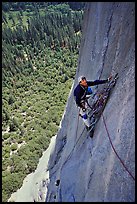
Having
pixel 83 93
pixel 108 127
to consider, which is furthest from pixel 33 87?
pixel 108 127

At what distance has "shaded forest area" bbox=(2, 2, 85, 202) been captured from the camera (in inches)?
1407

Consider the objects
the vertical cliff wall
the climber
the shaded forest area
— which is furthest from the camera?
the shaded forest area

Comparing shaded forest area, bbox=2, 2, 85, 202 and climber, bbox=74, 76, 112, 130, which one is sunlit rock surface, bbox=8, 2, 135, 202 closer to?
climber, bbox=74, 76, 112, 130

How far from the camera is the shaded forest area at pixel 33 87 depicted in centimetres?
3574

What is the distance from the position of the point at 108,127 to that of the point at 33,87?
4723cm

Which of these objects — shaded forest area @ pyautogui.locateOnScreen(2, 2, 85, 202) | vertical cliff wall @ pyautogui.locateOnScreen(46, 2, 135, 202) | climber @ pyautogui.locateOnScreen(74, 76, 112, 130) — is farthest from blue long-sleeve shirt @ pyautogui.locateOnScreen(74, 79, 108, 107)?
shaded forest area @ pyautogui.locateOnScreen(2, 2, 85, 202)

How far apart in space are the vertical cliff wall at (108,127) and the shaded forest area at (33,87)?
17.0 metres

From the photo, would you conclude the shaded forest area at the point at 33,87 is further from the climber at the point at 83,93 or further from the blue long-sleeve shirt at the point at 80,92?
the blue long-sleeve shirt at the point at 80,92

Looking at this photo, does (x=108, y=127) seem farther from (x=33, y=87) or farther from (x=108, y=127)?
(x=33, y=87)

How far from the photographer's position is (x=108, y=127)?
11.3 metres

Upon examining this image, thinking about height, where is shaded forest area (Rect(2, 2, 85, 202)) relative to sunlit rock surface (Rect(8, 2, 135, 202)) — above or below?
below

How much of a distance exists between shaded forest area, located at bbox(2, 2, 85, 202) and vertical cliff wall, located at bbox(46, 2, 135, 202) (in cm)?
1705

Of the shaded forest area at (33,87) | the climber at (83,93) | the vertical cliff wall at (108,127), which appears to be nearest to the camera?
the vertical cliff wall at (108,127)

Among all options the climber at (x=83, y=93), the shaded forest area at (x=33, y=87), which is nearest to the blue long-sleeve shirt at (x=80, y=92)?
the climber at (x=83, y=93)
